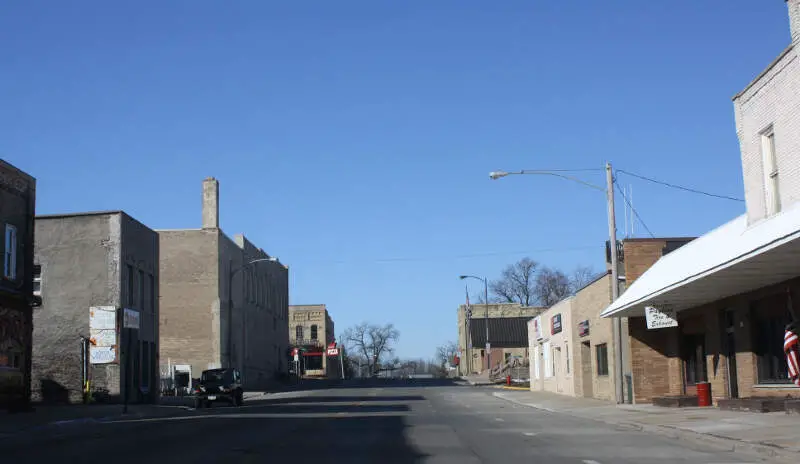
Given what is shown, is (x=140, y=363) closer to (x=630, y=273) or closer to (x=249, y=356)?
(x=630, y=273)

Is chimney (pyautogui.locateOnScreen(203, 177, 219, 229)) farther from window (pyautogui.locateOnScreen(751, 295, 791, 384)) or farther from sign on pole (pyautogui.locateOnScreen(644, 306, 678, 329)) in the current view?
window (pyautogui.locateOnScreen(751, 295, 791, 384))

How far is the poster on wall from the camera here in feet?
156

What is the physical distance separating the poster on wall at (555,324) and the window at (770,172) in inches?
998

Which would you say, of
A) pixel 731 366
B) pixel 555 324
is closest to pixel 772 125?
pixel 731 366

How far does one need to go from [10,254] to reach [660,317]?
2208 centimetres

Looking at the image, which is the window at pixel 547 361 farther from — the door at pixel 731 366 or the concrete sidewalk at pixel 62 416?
the door at pixel 731 366

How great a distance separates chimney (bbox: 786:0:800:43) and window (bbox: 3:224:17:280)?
2552 centimetres

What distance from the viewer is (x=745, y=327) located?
25984 millimetres

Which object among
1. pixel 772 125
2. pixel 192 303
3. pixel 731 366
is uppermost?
pixel 772 125

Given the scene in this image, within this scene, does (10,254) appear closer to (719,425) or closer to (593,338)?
(593,338)

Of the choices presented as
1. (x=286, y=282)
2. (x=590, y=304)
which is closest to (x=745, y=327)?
(x=590, y=304)

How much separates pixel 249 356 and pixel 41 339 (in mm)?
32926

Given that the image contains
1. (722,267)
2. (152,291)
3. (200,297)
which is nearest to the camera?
(722,267)

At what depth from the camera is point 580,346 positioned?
140ft
